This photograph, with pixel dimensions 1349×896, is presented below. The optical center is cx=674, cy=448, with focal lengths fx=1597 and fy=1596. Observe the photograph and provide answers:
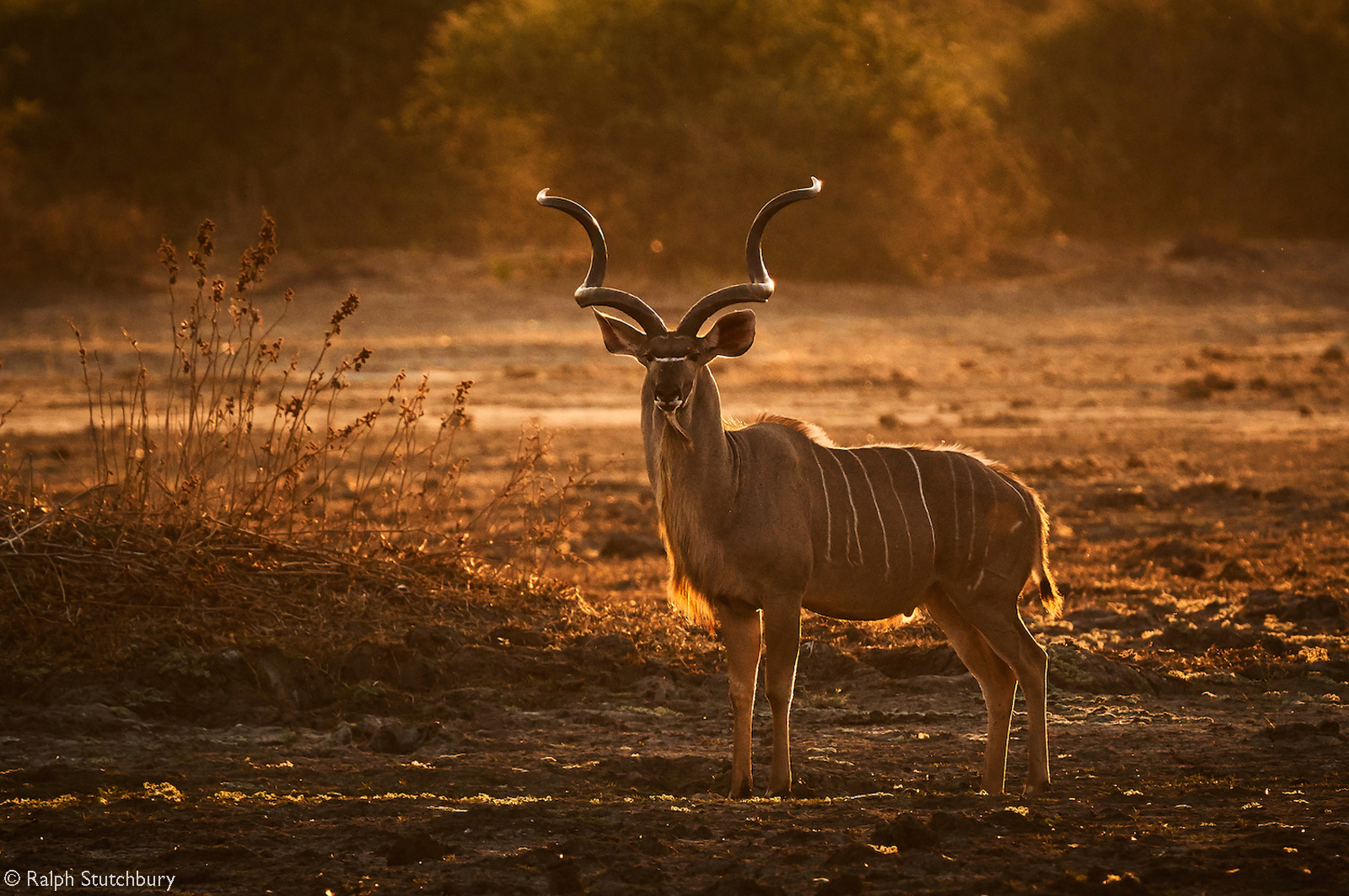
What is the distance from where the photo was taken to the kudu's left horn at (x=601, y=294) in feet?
20.2

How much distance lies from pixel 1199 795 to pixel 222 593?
4.77 meters

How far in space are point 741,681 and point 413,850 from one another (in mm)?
1559

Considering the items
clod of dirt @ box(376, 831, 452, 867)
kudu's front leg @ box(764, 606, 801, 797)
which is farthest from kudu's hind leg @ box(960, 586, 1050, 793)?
clod of dirt @ box(376, 831, 452, 867)

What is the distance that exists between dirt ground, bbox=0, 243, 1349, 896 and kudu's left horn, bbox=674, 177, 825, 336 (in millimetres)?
1817

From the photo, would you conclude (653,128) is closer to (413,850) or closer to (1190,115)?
(1190,115)

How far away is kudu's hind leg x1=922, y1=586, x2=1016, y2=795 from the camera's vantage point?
20.3 feet

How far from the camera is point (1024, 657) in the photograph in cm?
621

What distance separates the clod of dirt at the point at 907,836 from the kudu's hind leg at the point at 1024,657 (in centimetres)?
108

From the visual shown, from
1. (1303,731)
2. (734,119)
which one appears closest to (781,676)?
(1303,731)

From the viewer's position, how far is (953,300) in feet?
92.6

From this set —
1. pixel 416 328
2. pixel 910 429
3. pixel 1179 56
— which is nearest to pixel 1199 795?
pixel 910 429

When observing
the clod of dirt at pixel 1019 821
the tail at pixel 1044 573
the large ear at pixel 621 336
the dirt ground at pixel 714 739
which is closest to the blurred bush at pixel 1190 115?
the dirt ground at pixel 714 739

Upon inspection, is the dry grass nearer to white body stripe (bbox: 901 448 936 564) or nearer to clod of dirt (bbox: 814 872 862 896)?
white body stripe (bbox: 901 448 936 564)

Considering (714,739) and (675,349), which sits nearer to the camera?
(675,349)
